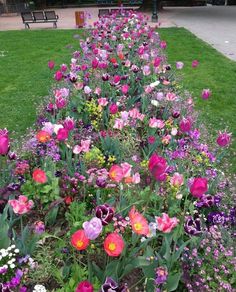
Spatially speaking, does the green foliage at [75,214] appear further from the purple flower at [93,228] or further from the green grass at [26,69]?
the green grass at [26,69]

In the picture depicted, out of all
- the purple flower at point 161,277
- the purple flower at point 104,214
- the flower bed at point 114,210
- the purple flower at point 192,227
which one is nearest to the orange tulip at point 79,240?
the flower bed at point 114,210

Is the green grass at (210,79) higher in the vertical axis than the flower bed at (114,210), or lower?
lower

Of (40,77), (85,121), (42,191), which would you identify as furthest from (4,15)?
(42,191)

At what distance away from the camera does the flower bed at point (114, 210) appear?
2357 mm

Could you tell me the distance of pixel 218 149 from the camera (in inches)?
186

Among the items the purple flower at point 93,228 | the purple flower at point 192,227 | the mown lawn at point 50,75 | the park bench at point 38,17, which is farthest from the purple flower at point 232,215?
the park bench at point 38,17

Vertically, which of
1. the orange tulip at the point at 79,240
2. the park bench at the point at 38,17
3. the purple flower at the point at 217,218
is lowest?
the park bench at the point at 38,17

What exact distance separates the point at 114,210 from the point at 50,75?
23.0 feet

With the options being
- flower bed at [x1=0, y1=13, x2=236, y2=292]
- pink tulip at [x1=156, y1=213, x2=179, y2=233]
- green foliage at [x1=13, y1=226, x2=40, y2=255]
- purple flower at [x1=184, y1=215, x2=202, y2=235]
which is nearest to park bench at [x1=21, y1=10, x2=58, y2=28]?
flower bed at [x1=0, y1=13, x2=236, y2=292]

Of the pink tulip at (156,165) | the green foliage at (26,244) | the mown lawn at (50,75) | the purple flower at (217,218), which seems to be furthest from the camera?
the mown lawn at (50,75)

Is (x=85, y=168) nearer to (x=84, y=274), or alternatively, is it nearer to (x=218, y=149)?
(x=84, y=274)

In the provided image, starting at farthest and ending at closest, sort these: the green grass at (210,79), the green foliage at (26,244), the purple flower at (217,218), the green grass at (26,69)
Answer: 1. the green grass at (26,69)
2. the green grass at (210,79)
3. the purple flower at (217,218)
4. the green foliage at (26,244)

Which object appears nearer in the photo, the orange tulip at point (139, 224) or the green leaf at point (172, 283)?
the orange tulip at point (139, 224)

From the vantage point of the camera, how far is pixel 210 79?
888 centimetres
